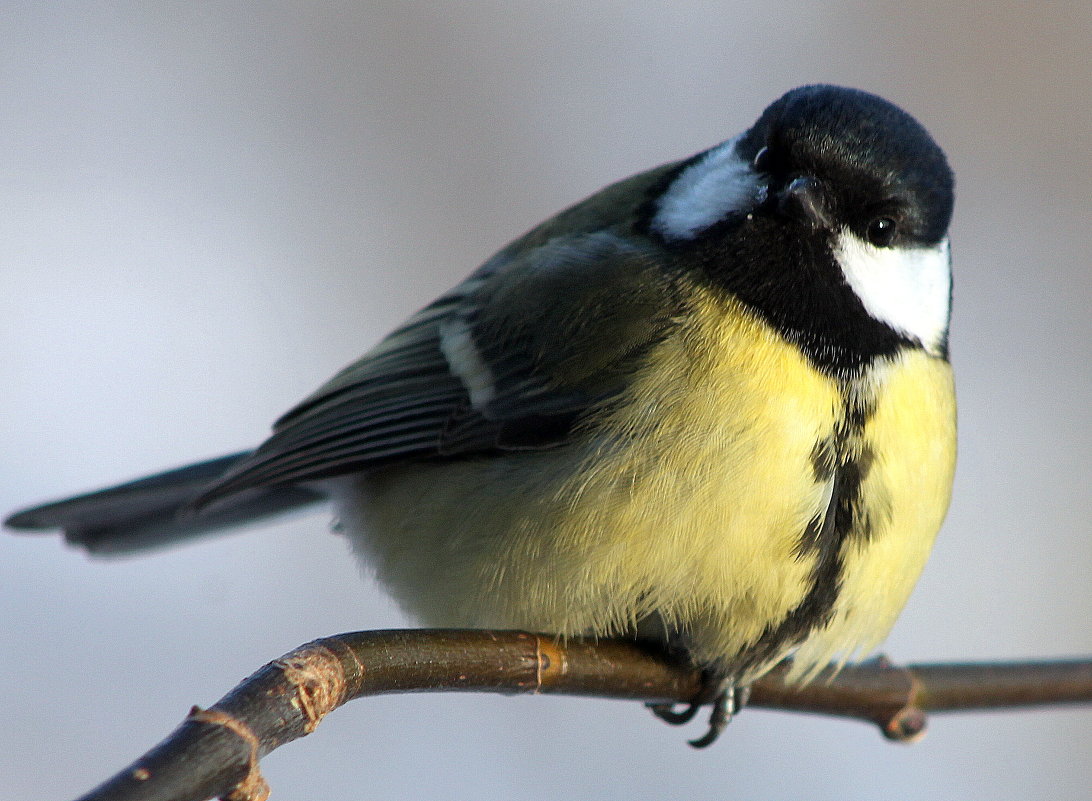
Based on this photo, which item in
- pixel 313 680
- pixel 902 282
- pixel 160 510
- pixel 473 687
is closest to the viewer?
pixel 313 680

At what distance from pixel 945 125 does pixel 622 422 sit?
9.11ft

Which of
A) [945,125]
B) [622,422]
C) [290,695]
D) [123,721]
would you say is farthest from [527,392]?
[945,125]

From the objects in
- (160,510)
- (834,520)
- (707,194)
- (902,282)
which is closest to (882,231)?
(902,282)

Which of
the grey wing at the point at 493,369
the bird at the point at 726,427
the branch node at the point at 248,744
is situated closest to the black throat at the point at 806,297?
the bird at the point at 726,427

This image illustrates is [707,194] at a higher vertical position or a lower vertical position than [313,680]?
higher

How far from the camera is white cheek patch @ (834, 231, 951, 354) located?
5.32 feet

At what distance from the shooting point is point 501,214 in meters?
3.94

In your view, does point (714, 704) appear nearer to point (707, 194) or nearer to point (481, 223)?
point (707, 194)

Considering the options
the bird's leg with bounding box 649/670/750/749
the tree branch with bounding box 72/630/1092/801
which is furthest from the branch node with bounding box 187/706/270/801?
the bird's leg with bounding box 649/670/750/749

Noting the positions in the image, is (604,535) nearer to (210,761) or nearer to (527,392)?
(527,392)

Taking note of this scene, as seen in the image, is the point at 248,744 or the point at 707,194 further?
the point at 707,194

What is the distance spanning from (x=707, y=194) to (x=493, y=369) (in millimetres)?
456

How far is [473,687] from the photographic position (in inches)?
54.7

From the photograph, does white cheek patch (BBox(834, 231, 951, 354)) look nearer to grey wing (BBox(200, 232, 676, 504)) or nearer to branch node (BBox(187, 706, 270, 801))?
grey wing (BBox(200, 232, 676, 504))
